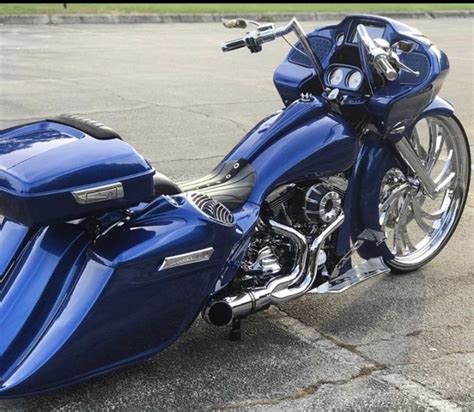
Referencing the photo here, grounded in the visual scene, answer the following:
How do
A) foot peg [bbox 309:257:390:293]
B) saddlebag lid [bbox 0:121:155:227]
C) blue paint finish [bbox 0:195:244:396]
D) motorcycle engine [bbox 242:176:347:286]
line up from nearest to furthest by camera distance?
saddlebag lid [bbox 0:121:155:227], blue paint finish [bbox 0:195:244:396], motorcycle engine [bbox 242:176:347:286], foot peg [bbox 309:257:390:293]

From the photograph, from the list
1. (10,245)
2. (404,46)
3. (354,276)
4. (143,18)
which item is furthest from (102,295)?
(143,18)

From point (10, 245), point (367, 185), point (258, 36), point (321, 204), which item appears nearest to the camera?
point (10, 245)

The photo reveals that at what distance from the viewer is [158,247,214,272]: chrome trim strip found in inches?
117

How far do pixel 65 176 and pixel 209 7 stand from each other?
2026 cm

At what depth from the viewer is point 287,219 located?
3691mm

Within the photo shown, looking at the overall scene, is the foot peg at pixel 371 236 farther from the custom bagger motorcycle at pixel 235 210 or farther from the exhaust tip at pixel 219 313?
the exhaust tip at pixel 219 313

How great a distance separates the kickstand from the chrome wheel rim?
1042 mm

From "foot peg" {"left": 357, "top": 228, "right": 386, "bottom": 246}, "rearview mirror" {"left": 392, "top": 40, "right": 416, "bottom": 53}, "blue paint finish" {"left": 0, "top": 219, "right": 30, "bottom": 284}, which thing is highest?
"rearview mirror" {"left": 392, "top": 40, "right": 416, "bottom": 53}

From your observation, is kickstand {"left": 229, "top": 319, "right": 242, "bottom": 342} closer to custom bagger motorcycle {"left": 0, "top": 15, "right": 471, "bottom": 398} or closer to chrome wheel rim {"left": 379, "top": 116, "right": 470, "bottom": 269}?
custom bagger motorcycle {"left": 0, "top": 15, "right": 471, "bottom": 398}

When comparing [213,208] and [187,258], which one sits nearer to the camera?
[187,258]

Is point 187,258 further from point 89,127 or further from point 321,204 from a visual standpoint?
point 321,204

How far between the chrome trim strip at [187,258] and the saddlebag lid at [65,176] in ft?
0.78

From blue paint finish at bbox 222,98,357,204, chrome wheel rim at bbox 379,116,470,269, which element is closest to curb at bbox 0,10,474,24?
chrome wheel rim at bbox 379,116,470,269

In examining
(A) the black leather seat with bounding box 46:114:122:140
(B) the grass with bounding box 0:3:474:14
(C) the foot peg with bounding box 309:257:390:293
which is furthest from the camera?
(B) the grass with bounding box 0:3:474:14
